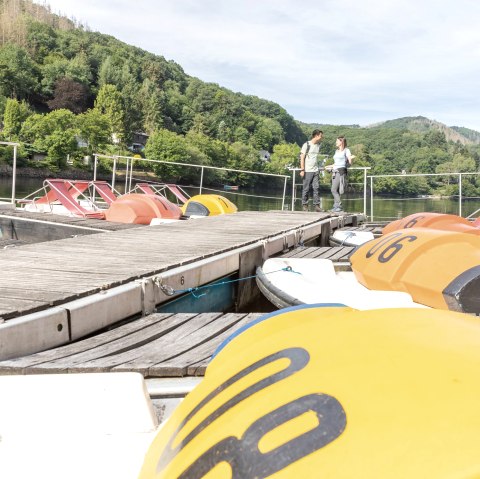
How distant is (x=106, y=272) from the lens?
409 centimetres

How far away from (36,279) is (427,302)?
3005 mm

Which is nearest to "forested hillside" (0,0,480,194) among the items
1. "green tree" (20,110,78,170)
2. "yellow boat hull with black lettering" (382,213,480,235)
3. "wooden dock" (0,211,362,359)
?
Result: "green tree" (20,110,78,170)

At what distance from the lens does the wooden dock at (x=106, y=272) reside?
9.91ft

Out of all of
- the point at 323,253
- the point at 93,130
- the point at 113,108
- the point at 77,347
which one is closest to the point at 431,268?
the point at 323,253

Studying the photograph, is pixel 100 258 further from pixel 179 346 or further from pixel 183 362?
pixel 183 362

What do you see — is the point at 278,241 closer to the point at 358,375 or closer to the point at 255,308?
the point at 255,308

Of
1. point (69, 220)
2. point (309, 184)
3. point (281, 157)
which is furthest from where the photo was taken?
point (281, 157)

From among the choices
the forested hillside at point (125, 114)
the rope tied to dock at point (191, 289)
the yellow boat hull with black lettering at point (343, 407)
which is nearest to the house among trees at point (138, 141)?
the forested hillside at point (125, 114)

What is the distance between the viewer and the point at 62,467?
1.77m

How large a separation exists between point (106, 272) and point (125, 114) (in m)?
99.8

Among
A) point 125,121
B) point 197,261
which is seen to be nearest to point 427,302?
point 197,261

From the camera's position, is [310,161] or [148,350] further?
[310,161]

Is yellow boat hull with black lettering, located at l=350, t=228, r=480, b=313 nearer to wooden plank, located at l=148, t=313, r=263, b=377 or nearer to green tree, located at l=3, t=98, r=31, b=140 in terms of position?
wooden plank, located at l=148, t=313, r=263, b=377

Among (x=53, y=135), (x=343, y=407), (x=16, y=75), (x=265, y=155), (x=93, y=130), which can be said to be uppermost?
(x=16, y=75)
